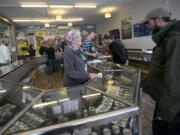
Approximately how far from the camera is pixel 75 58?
1689mm

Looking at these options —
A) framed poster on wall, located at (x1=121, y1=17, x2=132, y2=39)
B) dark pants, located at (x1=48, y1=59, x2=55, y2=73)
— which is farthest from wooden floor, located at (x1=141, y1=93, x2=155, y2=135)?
dark pants, located at (x1=48, y1=59, x2=55, y2=73)

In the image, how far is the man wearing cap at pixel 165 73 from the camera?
104cm

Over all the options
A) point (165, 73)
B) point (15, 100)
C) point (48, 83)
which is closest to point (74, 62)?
point (15, 100)

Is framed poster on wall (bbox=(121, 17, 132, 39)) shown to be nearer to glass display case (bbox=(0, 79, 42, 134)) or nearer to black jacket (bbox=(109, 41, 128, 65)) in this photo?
black jacket (bbox=(109, 41, 128, 65))

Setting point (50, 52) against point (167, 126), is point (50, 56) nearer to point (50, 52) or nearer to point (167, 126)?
point (50, 52)

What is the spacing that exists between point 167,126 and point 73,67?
1.24m

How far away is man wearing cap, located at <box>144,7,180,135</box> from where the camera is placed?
1.04 metres

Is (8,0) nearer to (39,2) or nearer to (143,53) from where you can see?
(39,2)

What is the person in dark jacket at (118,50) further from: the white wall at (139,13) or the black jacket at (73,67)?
the white wall at (139,13)

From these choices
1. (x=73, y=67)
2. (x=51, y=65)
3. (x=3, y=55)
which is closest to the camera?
(x=73, y=67)

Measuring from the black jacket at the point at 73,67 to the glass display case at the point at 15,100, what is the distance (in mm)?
472

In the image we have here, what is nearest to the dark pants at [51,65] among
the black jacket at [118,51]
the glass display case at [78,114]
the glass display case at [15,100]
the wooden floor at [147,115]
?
the black jacket at [118,51]

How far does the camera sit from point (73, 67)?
167 centimetres

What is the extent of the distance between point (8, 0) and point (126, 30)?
5655mm
